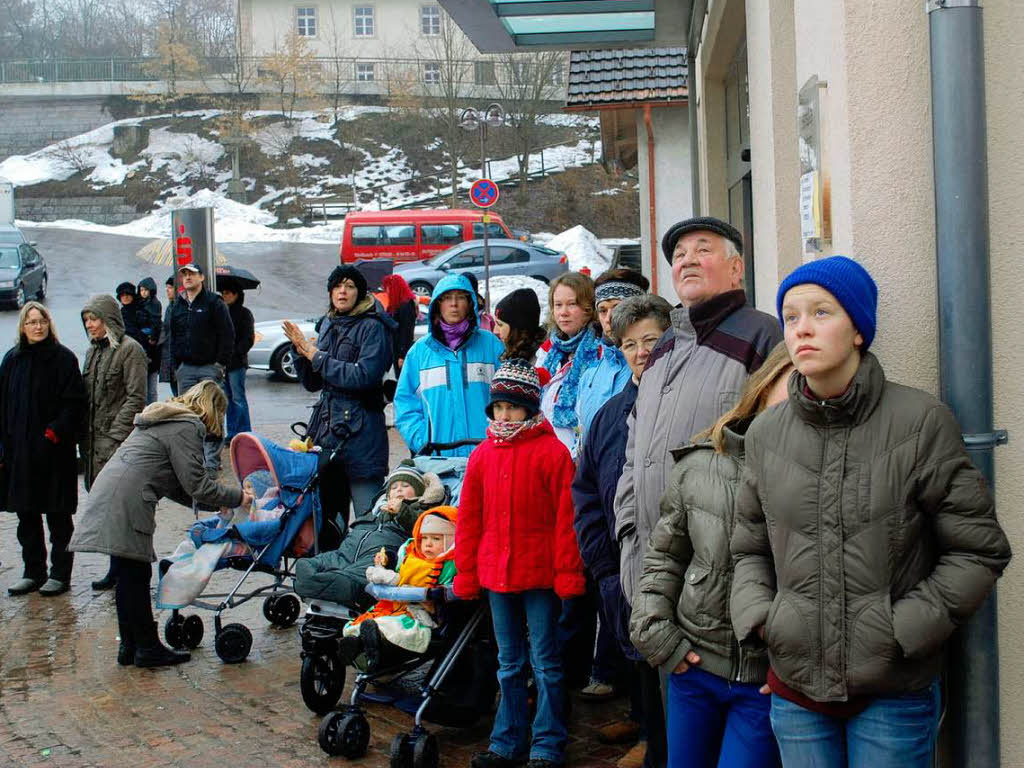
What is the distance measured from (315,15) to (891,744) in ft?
236

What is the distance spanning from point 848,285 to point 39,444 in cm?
686

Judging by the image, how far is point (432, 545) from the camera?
5758mm

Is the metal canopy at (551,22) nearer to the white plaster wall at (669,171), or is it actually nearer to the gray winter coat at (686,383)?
the gray winter coat at (686,383)

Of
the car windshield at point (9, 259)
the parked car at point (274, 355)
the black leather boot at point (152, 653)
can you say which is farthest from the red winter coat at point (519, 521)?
the car windshield at point (9, 259)

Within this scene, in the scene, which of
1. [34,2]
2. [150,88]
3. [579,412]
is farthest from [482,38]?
[34,2]

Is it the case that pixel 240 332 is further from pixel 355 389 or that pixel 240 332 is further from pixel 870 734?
pixel 870 734

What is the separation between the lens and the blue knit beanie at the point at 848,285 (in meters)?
3.08

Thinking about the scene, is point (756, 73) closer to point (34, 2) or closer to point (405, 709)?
point (405, 709)

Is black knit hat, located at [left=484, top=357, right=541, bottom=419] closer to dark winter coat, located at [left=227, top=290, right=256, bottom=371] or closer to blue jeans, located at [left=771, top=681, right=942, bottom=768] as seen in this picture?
blue jeans, located at [left=771, top=681, right=942, bottom=768]

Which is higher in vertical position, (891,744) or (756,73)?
(756,73)

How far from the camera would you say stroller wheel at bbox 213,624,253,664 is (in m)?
6.88

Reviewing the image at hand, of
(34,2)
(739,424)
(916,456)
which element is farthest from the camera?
(34,2)

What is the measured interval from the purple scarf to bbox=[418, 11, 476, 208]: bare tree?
45175 mm

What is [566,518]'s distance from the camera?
5.14 meters
